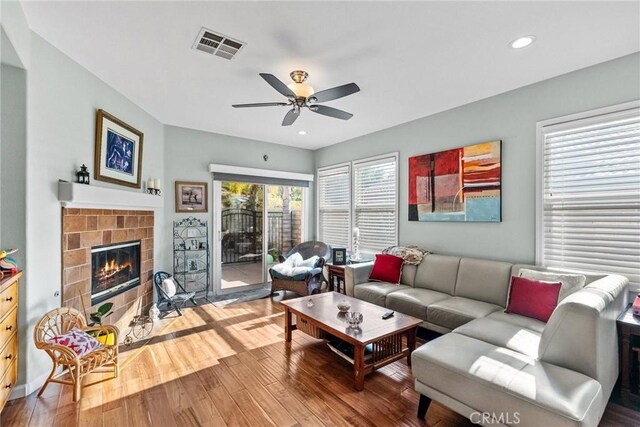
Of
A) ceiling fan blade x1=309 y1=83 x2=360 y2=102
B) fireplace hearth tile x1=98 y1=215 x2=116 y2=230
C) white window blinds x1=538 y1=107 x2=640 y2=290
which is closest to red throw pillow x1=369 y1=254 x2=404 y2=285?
white window blinds x1=538 y1=107 x2=640 y2=290

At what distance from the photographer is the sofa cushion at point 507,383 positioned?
1.42m

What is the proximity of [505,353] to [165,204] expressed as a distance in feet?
14.6

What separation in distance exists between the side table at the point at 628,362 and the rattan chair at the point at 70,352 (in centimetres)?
387

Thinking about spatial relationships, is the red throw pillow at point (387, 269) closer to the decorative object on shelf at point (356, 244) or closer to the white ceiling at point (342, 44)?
the decorative object on shelf at point (356, 244)

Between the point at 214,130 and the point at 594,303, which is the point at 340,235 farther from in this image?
the point at 594,303

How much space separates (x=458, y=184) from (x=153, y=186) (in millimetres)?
3953

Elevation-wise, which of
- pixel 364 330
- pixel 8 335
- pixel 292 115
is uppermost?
pixel 292 115

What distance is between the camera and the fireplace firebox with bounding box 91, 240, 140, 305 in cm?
300

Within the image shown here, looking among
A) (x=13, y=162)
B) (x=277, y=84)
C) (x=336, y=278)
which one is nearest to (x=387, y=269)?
(x=336, y=278)

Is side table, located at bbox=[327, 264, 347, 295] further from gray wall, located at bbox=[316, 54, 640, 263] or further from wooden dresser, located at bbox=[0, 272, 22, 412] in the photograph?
wooden dresser, located at bbox=[0, 272, 22, 412]

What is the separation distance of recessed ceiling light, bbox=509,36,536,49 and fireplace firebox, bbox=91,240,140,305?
4.22m

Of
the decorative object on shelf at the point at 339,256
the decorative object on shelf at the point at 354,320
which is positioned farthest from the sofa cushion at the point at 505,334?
the decorative object on shelf at the point at 339,256

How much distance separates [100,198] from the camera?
2799 millimetres

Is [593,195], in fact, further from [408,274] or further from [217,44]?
[217,44]
